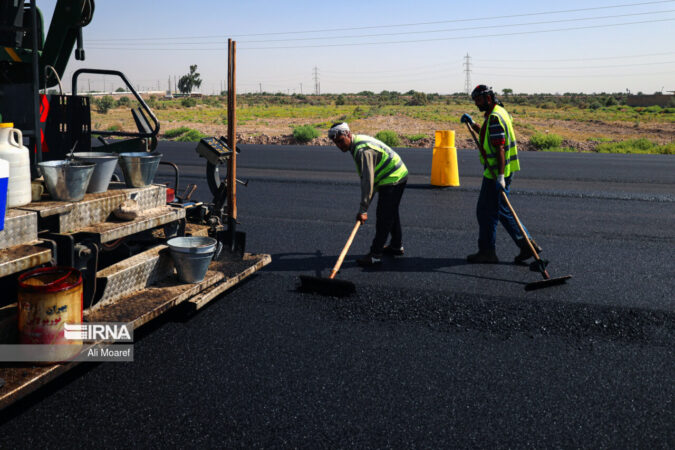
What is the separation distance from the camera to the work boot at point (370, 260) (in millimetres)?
6637

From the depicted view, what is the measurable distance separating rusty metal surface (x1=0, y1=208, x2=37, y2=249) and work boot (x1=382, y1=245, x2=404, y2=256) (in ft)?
13.7

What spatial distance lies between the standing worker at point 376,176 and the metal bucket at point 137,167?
204 cm

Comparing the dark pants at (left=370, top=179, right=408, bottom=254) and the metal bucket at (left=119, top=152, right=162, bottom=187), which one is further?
the dark pants at (left=370, top=179, right=408, bottom=254)

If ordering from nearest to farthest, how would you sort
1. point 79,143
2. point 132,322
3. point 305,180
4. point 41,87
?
point 132,322 → point 79,143 → point 41,87 → point 305,180

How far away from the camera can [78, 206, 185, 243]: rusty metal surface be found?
412 cm

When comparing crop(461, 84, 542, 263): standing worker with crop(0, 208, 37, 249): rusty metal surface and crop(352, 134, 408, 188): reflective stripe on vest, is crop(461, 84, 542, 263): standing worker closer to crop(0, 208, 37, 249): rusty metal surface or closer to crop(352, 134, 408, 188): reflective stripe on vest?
crop(352, 134, 408, 188): reflective stripe on vest

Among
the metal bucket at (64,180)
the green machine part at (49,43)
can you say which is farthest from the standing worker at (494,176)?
the green machine part at (49,43)

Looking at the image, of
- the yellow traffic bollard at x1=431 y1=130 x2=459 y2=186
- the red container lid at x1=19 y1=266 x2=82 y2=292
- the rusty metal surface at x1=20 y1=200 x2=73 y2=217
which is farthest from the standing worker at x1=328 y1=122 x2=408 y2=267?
the yellow traffic bollard at x1=431 y1=130 x2=459 y2=186

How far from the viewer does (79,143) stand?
5676mm

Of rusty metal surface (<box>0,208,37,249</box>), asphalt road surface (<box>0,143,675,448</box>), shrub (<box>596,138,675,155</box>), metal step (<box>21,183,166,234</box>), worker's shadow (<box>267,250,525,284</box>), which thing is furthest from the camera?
shrub (<box>596,138,675,155</box>)

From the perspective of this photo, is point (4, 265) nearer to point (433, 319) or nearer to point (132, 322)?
point (132, 322)

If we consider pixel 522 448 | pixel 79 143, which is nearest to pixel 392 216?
pixel 79 143

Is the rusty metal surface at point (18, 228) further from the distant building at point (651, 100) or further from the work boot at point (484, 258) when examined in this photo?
the distant building at point (651, 100)

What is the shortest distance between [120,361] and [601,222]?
7519mm
